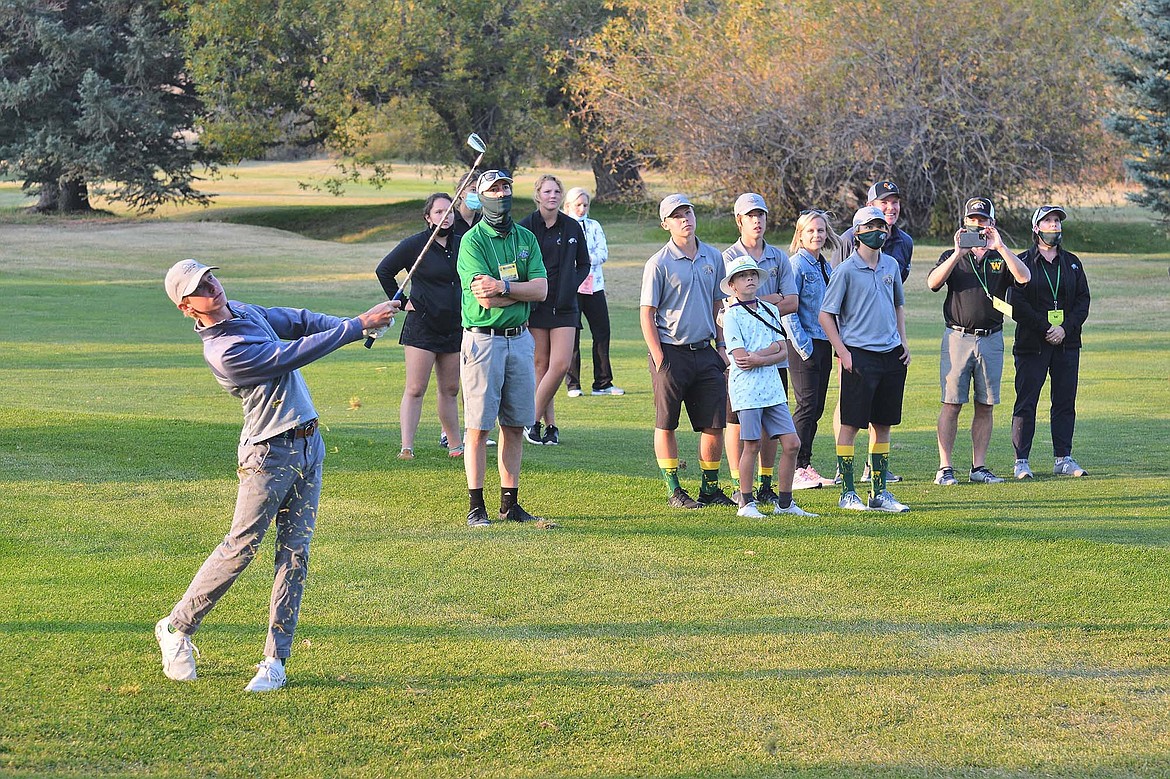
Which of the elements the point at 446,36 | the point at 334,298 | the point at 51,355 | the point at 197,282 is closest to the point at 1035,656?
the point at 197,282

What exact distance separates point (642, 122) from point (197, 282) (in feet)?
115

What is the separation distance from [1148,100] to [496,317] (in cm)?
2497

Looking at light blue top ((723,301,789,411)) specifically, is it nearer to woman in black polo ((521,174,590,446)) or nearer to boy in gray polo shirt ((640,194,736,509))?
boy in gray polo shirt ((640,194,736,509))

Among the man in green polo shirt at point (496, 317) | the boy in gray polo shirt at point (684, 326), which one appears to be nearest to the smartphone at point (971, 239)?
the boy in gray polo shirt at point (684, 326)

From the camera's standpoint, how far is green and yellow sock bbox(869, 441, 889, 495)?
30.8ft

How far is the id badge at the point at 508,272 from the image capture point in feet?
27.3

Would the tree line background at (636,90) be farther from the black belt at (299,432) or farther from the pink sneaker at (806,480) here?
the black belt at (299,432)

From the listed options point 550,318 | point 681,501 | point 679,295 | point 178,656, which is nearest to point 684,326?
point 679,295

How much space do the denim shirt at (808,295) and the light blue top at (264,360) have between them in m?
4.80

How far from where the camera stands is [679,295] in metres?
9.05

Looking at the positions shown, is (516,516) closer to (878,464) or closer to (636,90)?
(878,464)

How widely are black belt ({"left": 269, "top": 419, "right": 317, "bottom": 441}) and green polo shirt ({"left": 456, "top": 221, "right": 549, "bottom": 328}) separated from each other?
258 cm

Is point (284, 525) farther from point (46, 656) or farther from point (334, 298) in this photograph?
point (334, 298)

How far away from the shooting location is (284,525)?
5.99 meters
